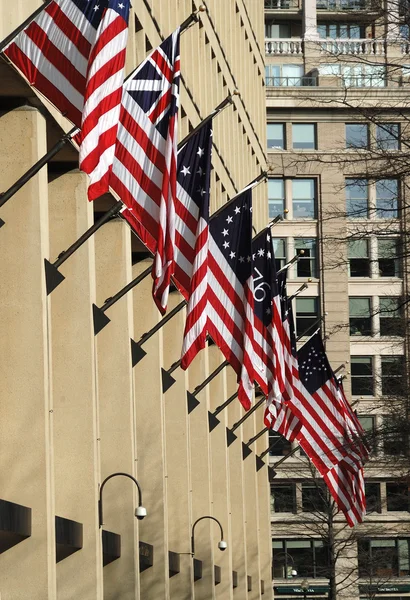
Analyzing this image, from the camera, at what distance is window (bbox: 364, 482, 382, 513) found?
8255cm

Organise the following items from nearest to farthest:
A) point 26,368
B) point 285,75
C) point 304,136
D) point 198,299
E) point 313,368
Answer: point 26,368
point 198,299
point 313,368
point 304,136
point 285,75

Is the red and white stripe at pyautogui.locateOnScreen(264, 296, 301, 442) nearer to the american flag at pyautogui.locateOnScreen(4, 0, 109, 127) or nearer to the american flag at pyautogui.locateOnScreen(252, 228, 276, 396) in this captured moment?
the american flag at pyautogui.locateOnScreen(252, 228, 276, 396)

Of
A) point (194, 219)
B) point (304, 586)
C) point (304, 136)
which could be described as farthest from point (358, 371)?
point (194, 219)

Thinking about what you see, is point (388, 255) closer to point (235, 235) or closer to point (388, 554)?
point (235, 235)

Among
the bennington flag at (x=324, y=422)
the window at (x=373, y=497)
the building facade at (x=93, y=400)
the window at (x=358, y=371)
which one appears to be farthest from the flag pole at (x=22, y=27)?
the window at (x=358, y=371)

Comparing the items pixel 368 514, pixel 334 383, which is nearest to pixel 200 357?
pixel 334 383

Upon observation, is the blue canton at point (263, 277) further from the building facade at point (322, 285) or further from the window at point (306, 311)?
the window at point (306, 311)

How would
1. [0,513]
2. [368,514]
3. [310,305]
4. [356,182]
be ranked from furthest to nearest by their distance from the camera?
[310,305] < [368,514] < [356,182] < [0,513]

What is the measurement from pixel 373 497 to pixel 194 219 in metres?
63.3

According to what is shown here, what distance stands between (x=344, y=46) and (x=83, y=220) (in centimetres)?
7135

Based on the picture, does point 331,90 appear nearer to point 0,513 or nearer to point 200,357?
point 200,357

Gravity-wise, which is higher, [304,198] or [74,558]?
[304,198]

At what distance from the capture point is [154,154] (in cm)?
1905

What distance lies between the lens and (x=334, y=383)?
3691cm
